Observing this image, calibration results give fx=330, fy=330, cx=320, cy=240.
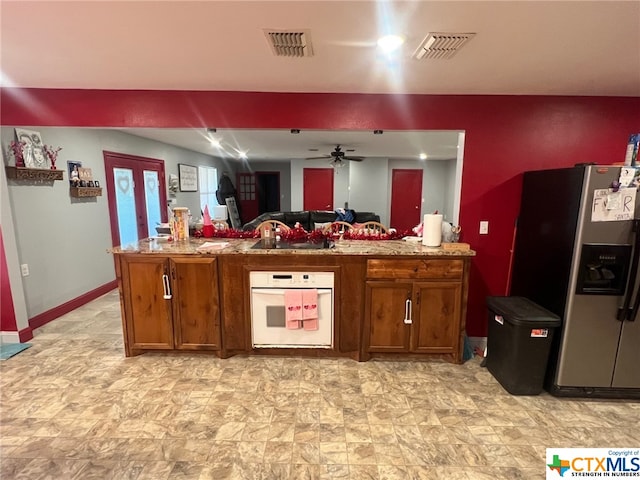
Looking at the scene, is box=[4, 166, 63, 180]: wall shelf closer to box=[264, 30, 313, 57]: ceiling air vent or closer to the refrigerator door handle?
box=[264, 30, 313, 57]: ceiling air vent

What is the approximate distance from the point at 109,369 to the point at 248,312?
1.21m

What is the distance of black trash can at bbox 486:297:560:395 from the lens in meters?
2.31

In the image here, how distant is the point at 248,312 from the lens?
9.23 ft

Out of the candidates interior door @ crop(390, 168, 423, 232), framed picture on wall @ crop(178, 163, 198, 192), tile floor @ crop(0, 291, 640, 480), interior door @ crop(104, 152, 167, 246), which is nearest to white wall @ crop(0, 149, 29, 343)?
tile floor @ crop(0, 291, 640, 480)

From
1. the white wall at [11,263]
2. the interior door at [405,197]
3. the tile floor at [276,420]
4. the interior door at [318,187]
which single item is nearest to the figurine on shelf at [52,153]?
the white wall at [11,263]

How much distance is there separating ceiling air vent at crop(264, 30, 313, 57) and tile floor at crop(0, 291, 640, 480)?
231 centimetres

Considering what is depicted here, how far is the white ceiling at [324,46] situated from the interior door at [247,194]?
8.34m

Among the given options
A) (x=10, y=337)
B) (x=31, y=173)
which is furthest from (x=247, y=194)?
(x=10, y=337)

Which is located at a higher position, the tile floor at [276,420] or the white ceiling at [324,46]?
the white ceiling at [324,46]

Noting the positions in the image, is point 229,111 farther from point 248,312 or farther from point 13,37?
point 248,312

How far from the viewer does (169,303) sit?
2801 millimetres

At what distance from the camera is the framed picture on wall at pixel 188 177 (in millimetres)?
6719

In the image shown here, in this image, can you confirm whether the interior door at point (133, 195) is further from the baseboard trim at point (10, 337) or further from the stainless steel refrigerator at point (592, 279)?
the stainless steel refrigerator at point (592, 279)

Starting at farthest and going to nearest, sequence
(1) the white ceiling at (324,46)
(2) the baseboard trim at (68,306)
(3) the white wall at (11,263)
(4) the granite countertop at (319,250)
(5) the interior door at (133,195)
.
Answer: (5) the interior door at (133,195), (2) the baseboard trim at (68,306), (3) the white wall at (11,263), (4) the granite countertop at (319,250), (1) the white ceiling at (324,46)
